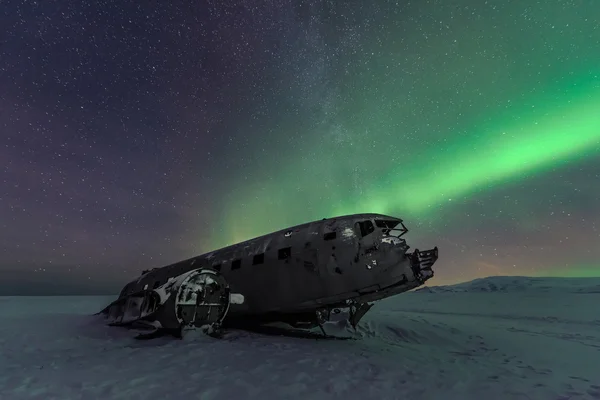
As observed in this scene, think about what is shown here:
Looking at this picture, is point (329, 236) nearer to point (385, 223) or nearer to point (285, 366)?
point (385, 223)

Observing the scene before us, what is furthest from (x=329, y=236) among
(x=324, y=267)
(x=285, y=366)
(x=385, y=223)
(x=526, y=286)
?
(x=526, y=286)

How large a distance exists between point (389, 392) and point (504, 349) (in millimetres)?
10412

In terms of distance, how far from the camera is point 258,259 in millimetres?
16484

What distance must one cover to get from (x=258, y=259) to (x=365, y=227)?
5860 millimetres

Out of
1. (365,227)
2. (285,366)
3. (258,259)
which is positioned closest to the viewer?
(285,366)

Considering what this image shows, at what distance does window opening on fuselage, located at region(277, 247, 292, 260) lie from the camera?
1549cm

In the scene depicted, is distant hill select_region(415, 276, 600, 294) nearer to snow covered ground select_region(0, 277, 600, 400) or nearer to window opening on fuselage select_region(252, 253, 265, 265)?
snow covered ground select_region(0, 277, 600, 400)

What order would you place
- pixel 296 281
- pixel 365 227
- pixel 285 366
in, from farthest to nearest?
pixel 296 281 → pixel 365 227 → pixel 285 366

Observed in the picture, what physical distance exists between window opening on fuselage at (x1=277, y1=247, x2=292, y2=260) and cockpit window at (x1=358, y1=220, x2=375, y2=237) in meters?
3.65

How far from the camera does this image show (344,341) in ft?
48.1

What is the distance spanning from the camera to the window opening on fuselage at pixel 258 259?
53.5 ft

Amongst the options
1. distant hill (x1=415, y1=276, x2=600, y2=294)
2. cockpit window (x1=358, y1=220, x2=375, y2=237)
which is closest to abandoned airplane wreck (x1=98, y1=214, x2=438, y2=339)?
cockpit window (x1=358, y1=220, x2=375, y2=237)

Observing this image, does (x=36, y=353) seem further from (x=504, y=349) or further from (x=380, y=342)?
(x=504, y=349)

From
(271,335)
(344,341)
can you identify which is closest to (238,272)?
(271,335)
